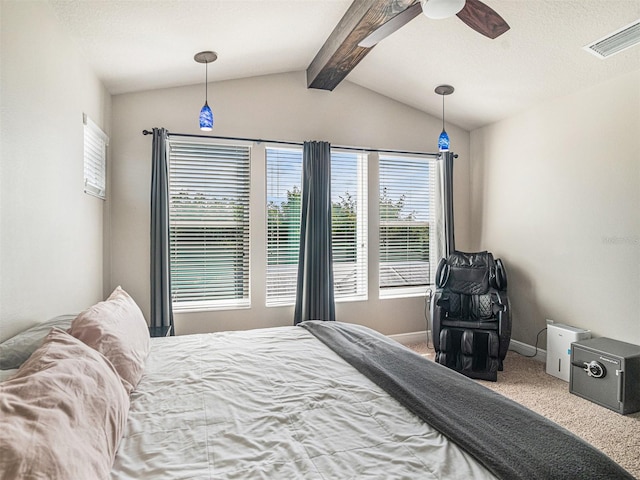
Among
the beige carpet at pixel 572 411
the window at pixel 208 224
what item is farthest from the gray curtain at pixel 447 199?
the window at pixel 208 224

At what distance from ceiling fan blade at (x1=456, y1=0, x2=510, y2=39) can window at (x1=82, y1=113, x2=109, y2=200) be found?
2.47 meters

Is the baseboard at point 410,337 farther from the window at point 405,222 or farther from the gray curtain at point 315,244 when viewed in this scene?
the gray curtain at point 315,244

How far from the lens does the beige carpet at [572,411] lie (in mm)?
2255

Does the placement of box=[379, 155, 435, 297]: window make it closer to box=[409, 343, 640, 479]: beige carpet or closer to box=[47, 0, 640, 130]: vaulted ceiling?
box=[47, 0, 640, 130]: vaulted ceiling

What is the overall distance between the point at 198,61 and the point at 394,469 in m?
3.12

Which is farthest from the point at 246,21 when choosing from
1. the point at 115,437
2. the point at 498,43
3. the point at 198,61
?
the point at 115,437

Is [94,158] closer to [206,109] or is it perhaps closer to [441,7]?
[206,109]

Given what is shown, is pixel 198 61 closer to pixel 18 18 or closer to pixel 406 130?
pixel 18 18

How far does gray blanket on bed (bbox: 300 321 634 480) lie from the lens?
3.28 feet

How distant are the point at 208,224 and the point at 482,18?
2717 mm

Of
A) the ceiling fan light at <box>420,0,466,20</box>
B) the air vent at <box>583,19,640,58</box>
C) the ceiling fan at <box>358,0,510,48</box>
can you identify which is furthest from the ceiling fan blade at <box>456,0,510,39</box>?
the air vent at <box>583,19,640,58</box>

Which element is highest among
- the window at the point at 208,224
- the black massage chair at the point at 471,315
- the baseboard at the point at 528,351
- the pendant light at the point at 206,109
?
the pendant light at the point at 206,109

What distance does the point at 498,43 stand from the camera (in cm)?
288

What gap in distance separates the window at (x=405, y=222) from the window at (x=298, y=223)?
280 millimetres
